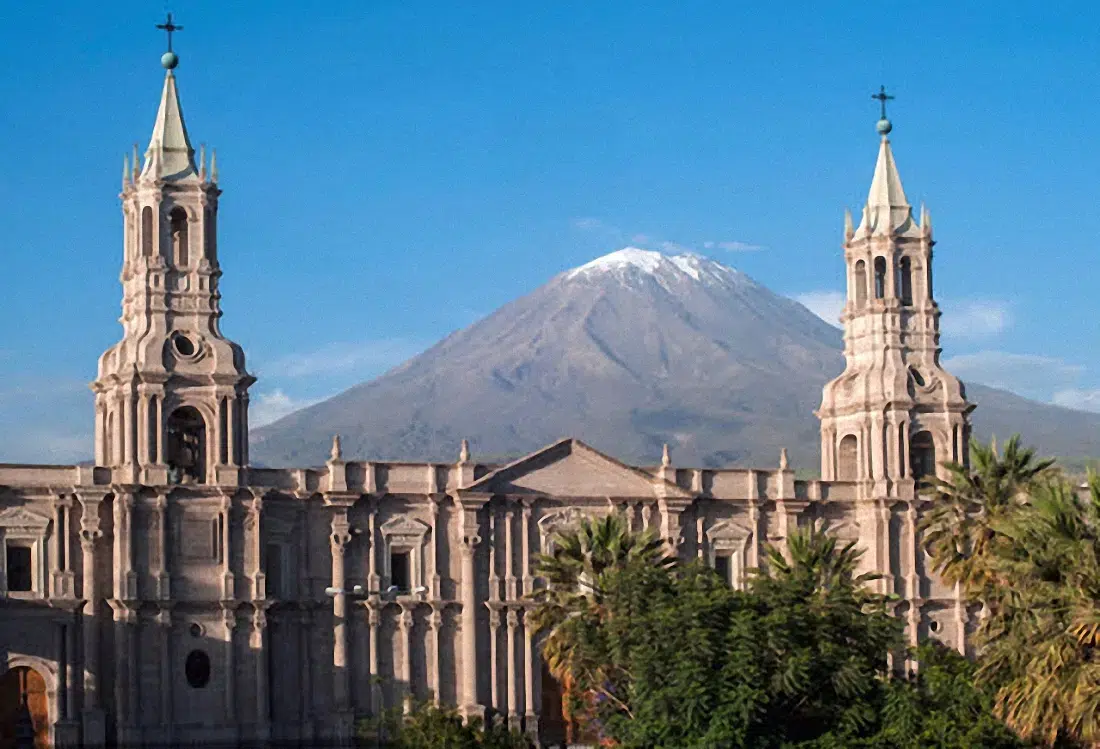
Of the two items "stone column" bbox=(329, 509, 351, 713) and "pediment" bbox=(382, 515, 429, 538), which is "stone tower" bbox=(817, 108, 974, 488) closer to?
"pediment" bbox=(382, 515, 429, 538)

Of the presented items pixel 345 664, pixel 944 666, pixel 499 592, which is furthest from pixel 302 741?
pixel 944 666

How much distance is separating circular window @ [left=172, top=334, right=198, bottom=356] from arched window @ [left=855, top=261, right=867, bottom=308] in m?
27.2

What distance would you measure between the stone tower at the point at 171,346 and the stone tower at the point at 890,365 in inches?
973

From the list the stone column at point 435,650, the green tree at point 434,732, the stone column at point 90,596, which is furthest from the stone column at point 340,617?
the stone column at point 90,596

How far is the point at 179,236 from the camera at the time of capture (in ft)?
297

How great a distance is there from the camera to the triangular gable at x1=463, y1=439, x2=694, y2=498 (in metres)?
93.1

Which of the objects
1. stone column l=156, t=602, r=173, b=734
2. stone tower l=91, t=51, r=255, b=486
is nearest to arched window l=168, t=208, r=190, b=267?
stone tower l=91, t=51, r=255, b=486

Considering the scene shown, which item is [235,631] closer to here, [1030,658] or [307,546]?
[307,546]

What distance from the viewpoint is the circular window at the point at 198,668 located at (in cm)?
8716

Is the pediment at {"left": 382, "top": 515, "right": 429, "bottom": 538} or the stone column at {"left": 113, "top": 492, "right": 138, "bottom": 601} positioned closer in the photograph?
the stone column at {"left": 113, "top": 492, "right": 138, "bottom": 601}

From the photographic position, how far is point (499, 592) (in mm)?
91938

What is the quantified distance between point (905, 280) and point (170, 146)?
2995cm

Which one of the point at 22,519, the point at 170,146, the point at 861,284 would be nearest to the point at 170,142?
the point at 170,146

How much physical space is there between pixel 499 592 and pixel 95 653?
15.3 metres
